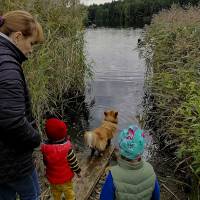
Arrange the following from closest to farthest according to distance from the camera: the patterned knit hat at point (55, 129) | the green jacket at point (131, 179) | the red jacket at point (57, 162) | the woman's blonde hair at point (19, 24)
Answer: the woman's blonde hair at point (19, 24) → the green jacket at point (131, 179) → the patterned knit hat at point (55, 129) → the red jacket at point (57, 162)

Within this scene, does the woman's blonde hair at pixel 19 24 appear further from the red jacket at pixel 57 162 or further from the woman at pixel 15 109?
the red jacket at pixel 57 162

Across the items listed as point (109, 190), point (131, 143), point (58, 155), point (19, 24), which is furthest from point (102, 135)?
point (19, 24)

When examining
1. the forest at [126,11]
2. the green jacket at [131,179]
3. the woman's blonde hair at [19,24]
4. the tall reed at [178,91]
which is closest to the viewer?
the woman's blonde hair at [19,24]

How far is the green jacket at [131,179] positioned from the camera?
109 inches

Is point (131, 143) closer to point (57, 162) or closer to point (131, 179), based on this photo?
point (131, 179)

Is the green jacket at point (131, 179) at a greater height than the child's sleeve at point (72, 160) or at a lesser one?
greater

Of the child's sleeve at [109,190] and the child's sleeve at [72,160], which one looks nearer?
the child's sleeve at [109,190]

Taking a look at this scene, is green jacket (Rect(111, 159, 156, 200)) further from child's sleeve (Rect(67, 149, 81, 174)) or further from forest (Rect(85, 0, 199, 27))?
forest (Rect(85, 0, 199, 27))

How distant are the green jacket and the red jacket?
3.39 ft

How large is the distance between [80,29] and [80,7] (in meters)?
0.68

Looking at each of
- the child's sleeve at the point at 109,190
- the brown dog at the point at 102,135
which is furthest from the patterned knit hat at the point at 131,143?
the brown dog at the point at 102,135

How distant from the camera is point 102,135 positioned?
21.7ft

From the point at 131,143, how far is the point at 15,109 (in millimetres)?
848

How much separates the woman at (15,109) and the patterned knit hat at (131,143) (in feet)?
1.99
